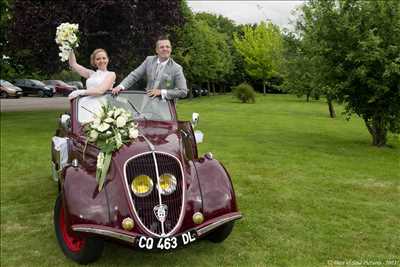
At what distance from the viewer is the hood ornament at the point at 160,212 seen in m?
4.76

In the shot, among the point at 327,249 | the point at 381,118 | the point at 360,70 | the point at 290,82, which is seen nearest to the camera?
the point at 327,249

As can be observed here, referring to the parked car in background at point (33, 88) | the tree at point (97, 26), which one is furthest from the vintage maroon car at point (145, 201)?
the parked car in background at point (33, 88)

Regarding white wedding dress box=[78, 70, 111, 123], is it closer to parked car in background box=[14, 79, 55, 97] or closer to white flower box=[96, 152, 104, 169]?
white flower box=[96, 152, 104, 169]

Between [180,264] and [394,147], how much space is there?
32.1 ft

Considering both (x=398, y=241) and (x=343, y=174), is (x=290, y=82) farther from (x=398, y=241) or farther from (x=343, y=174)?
(x=398, y=241)

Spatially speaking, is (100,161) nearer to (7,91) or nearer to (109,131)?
(109,131)

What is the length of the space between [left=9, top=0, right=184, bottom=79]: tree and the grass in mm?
3515

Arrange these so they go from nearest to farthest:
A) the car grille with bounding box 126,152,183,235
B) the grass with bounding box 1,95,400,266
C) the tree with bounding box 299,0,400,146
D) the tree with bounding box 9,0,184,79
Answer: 1. the car grille with bounding box 126,152,183,235
2. the grass with bounding box 1,95,400,266
3. the tree with bounding box 299,0,400,146
4. the tree with bounding box 9,0,184,79

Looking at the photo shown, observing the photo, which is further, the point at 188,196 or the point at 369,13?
the point at 369,13

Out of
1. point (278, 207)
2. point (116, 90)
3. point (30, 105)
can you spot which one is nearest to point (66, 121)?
point (116, 90)

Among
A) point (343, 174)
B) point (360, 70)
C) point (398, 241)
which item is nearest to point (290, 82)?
point (360, 70)

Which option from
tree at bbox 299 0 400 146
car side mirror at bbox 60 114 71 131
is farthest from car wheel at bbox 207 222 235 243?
tree at bbox 299 0 400 146

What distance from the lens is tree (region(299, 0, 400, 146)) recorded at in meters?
11.8

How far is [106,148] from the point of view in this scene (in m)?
5.09
